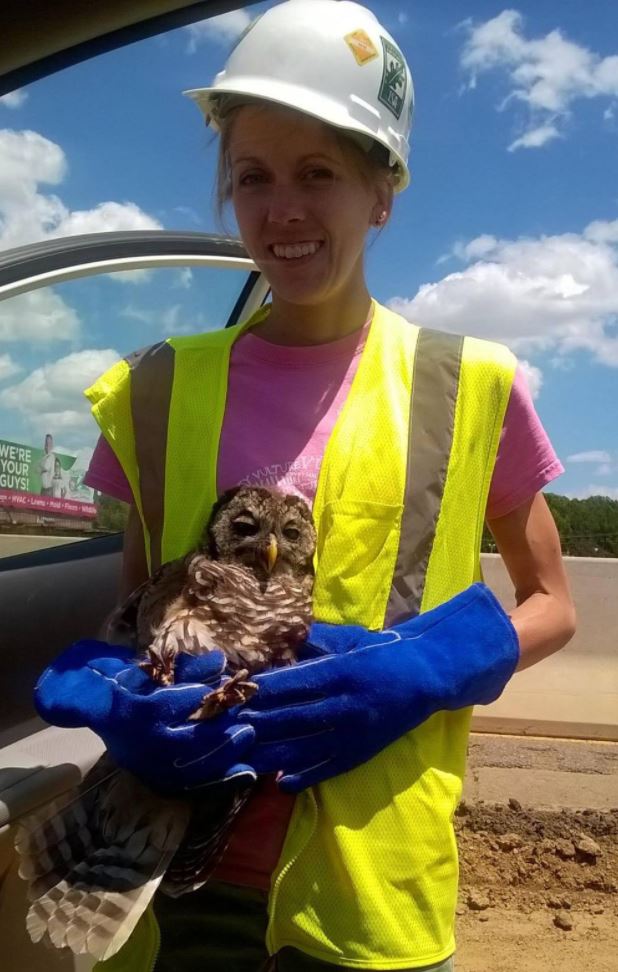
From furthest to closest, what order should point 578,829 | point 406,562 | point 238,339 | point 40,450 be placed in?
point 578,829
point 40,450
point 238,339
point 406,562

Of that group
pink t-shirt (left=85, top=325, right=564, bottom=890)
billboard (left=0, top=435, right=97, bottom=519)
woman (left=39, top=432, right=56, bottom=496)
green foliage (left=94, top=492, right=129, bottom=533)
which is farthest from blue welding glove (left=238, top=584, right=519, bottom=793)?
green foliage (left=94, top=492, right=129, bottom=533)

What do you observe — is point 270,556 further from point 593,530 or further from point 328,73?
point 593,530

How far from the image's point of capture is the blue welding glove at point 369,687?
1662 mm

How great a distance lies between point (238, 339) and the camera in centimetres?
212

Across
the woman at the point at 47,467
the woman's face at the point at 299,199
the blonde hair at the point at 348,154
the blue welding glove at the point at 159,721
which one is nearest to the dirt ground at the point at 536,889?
the woman at the point at 47,467

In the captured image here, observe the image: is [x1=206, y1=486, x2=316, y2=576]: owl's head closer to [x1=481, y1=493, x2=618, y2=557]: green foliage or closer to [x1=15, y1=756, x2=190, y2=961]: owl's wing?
[x1=15, y1=756, x2=190, y2=961]: owl's wing

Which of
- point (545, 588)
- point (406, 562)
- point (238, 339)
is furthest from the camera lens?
point (238, 339)

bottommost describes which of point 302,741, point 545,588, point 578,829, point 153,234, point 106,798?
point 578,829

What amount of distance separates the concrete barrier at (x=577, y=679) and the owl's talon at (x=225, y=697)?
15.7ft

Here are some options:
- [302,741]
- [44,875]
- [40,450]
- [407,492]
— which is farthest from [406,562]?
[40,450]

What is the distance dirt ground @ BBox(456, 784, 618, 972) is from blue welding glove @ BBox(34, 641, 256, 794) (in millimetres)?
2677

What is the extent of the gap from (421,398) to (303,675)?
609 millimetres

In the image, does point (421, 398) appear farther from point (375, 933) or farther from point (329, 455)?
point (375, 933)

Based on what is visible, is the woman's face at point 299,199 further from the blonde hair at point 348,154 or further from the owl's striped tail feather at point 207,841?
the owl's striped tail feather at point 207,841
